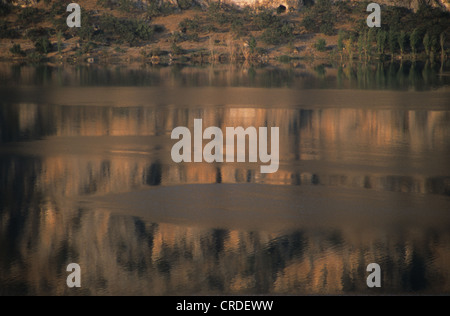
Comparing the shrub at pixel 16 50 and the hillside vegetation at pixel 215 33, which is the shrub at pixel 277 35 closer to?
the hillside vegetation at pixel 215 33

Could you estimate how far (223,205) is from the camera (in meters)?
13.1

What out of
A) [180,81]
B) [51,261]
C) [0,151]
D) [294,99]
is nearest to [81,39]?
[180,81]

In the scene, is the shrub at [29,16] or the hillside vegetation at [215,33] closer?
the hillside vegetation at [215,33]

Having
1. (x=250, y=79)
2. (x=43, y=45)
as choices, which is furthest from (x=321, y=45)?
(x=250, y=79)

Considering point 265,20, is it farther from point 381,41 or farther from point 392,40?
point 392,40

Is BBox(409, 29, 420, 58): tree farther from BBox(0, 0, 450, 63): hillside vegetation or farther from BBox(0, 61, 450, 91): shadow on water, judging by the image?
BBox(0, 61, 450, 91): shadow on water

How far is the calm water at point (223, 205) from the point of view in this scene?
32.4ft

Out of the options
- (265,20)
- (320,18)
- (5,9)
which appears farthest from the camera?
(320,18)

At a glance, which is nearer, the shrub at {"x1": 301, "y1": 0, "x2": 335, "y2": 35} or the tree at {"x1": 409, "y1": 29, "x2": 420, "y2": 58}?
the tree at {"x1": 409, "y1": 29, "x2": 420, "y2": 58}

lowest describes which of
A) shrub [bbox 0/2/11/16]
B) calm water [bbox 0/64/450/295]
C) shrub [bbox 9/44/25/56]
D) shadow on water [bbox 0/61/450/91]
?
calm water [bbox 0/64/450/295]

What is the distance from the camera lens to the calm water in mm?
9867

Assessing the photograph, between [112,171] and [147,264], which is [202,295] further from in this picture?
[112,171]

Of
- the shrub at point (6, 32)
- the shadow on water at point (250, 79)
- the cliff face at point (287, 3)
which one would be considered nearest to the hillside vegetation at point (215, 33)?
the shrub at point (6, 32)

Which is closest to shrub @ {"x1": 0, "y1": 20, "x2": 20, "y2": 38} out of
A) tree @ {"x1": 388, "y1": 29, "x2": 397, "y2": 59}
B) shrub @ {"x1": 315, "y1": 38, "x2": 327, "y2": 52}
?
shrub @ {"x1": 315, "y1": 38, "x2": 327, "y2": 52}
